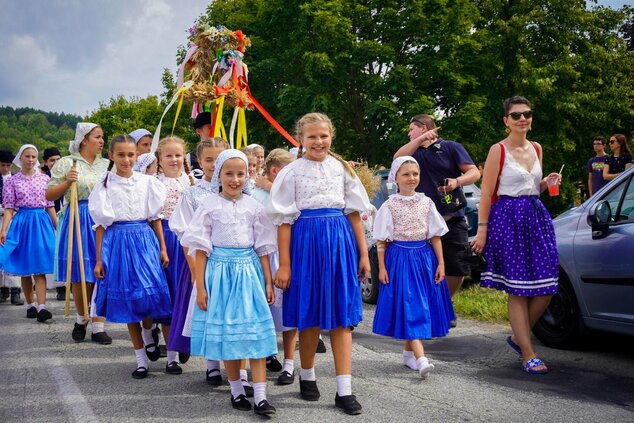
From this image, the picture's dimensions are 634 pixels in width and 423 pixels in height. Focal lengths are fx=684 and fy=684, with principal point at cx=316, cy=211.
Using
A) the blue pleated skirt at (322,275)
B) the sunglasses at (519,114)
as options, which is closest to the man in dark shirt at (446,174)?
the sunglasses at (519,114)

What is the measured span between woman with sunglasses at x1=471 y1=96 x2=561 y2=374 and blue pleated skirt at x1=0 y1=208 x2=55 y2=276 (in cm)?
581

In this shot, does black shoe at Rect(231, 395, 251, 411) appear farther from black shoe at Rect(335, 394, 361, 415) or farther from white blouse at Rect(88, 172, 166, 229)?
white blouse at Rect(88, 172, 166, 229)

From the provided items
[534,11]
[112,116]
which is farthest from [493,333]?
[112,116]

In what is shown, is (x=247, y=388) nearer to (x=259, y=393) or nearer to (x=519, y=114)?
(x=259, y=393)

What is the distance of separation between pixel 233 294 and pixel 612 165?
9383 millimetres

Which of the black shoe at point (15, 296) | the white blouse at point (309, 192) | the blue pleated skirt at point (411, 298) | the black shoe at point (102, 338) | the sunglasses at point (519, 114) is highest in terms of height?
the sunglasses at point (519, 114)

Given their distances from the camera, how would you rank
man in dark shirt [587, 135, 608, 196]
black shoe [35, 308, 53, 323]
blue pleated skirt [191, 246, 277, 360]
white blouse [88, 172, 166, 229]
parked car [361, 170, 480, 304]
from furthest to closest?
man in dark shirt [587, 135, 608, 196]
parked car [361, 170, 480, 304]
black shoe [35, 308, 53, 323]
white blouse [88, 172, 166, 229]
blue pleated skirt [191, 246, 277, 360]

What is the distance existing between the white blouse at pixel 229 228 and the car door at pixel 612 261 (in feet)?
9.01

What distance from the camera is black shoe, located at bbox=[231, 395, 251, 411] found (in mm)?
4613

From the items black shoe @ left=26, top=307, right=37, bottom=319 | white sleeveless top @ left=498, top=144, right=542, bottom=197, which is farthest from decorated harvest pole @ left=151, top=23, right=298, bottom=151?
white sleeveless top @ left=498, top=144, right=542, bottom=197

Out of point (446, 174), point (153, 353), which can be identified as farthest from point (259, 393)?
point (446, 174)

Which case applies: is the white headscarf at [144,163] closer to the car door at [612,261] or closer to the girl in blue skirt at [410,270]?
the girl in blue skirt at [410,270]

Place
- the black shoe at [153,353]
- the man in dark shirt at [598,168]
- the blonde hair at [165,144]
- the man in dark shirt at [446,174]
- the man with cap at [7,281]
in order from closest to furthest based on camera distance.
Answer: the black shoe at [153,353] < the blonde hair at [165,144] < the man in dark shirt at [446,174] < the man with cap at [7,281] < the man in dark shirt at [598,168]

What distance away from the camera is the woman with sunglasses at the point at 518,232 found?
563 cm
